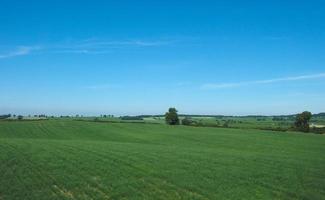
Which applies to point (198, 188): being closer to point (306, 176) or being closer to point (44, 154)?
point (306, 176)

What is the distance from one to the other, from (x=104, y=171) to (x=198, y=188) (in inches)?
288

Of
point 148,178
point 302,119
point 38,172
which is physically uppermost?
point 302,119

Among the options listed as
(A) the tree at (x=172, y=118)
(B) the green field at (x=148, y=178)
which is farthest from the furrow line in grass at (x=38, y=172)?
(A) the tree at (x=172, y=118)

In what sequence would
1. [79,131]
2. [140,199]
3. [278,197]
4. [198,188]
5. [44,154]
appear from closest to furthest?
1. [140,199]
2. [278,197]
3. [198,188]
4. [44,154]
5. [79,131]

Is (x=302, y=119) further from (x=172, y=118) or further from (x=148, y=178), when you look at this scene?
(x=148, y=178)

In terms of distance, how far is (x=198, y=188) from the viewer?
21531 millimetres

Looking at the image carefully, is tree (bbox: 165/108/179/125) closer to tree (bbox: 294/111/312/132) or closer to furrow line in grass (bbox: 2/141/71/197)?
tree (bbox: 294/111/312/132)

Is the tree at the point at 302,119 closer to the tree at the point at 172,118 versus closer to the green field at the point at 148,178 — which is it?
the tree at the point at 172,118

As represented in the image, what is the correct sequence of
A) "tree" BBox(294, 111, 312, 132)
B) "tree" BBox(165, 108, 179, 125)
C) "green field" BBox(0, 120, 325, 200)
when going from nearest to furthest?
1. "green field" BBox(0, 120, 325, 200)
2. "tree" BBox(294, 111, 312, 132)
3. "tree" BBox(165, 108, 179, 125)

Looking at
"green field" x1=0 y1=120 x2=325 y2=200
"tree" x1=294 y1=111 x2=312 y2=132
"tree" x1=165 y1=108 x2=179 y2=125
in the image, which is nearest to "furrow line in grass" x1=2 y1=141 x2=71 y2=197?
"green field" x1=0 y1=120 x2=325 y2=200

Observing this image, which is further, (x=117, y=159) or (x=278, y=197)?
(x=117, y=159)

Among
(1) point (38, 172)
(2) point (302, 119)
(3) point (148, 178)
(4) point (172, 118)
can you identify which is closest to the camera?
(3) point (148, 178)

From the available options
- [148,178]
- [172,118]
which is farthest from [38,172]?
[172,118]

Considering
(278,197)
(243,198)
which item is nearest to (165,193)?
(243,198)
